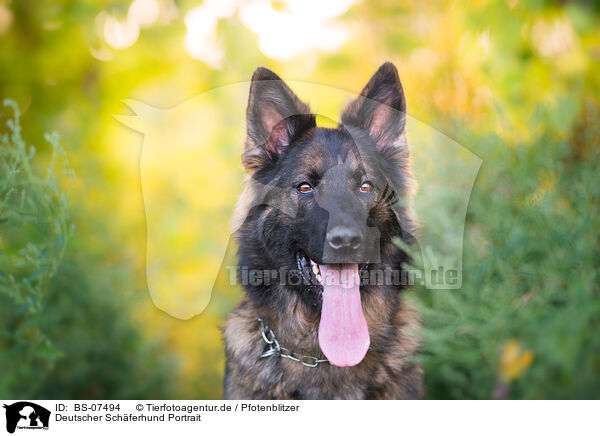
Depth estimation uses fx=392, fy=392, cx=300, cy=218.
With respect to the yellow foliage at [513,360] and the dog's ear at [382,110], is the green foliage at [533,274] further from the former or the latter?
the dog's ear at [382,110]

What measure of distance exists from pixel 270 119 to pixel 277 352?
1.32 meters

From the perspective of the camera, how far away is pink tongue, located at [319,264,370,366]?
1972 millimetres

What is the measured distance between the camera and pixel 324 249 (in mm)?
1915

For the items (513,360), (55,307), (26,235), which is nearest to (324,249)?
(513,360)

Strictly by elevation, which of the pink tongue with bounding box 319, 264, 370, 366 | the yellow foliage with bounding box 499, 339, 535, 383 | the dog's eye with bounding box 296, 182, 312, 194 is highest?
the dog's eye with bounding box 296, 182, 312, 194

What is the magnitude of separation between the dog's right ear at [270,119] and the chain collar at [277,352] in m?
0.96

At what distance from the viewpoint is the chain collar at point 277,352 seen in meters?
2.23

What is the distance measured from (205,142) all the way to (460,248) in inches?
87.5

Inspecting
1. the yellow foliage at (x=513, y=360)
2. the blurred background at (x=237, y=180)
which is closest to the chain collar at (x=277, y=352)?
the blurred background at (x=237, y=180)

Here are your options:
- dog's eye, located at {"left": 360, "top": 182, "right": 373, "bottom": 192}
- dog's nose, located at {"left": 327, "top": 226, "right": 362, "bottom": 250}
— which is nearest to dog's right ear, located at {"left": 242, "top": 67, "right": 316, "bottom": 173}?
dog's eye, located at {"left": 360, "top": 182, "right": 373, "bottom": 192}
